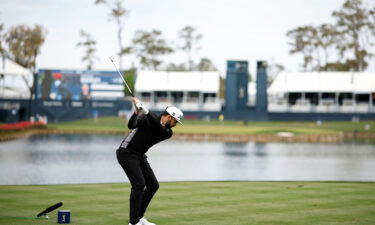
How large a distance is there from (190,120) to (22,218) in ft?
264

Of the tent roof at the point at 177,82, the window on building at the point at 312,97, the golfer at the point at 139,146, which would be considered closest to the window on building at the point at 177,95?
the tent roof at the point at 177,82

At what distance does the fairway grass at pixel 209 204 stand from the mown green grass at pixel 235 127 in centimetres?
4943

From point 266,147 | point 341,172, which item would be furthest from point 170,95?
point 341,172

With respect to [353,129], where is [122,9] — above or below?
above

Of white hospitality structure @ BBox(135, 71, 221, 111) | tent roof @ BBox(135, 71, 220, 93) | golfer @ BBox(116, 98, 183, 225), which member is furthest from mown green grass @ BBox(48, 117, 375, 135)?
golfer @ BBox(116, 98, 183, 225)

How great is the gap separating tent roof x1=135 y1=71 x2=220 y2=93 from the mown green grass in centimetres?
1233

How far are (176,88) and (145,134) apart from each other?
93945 mm

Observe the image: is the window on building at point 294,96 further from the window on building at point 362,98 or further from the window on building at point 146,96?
the window on building at point 146,96

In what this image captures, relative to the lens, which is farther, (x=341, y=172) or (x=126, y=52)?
(x=126, y=52)

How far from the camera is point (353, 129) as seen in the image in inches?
3332

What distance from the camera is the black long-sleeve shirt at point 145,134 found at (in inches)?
573

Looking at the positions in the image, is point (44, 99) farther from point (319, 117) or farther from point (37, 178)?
point (37, 178)

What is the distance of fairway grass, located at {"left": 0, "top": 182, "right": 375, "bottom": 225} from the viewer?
15.8 metres

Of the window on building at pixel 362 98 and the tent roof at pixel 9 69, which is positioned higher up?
the tent roof at pixel 9 69
